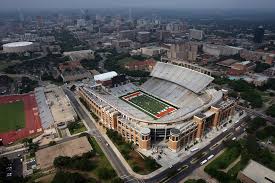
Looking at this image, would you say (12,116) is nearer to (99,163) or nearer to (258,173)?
(99,163)

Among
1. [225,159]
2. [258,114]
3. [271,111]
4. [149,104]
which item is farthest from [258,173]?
[149,104]

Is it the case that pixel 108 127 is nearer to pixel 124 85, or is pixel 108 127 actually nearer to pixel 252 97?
pixel 124 85

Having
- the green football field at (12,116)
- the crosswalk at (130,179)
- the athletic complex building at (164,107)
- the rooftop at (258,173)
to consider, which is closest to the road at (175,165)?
the crosswalk at (130,179)

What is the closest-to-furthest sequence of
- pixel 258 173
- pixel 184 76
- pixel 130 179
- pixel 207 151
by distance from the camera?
pixel 258 173 → pixel 130 179 → pixel 207 151 → pixel 184 76

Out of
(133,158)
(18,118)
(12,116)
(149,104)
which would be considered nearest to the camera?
(133,158)

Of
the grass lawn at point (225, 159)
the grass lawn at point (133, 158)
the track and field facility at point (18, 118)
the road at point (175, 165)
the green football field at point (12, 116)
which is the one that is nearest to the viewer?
the road at point (175, 165)

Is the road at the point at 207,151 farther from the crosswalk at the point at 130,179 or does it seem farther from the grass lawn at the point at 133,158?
the crosswalk at the point at 130,179

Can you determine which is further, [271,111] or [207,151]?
[271,111]
